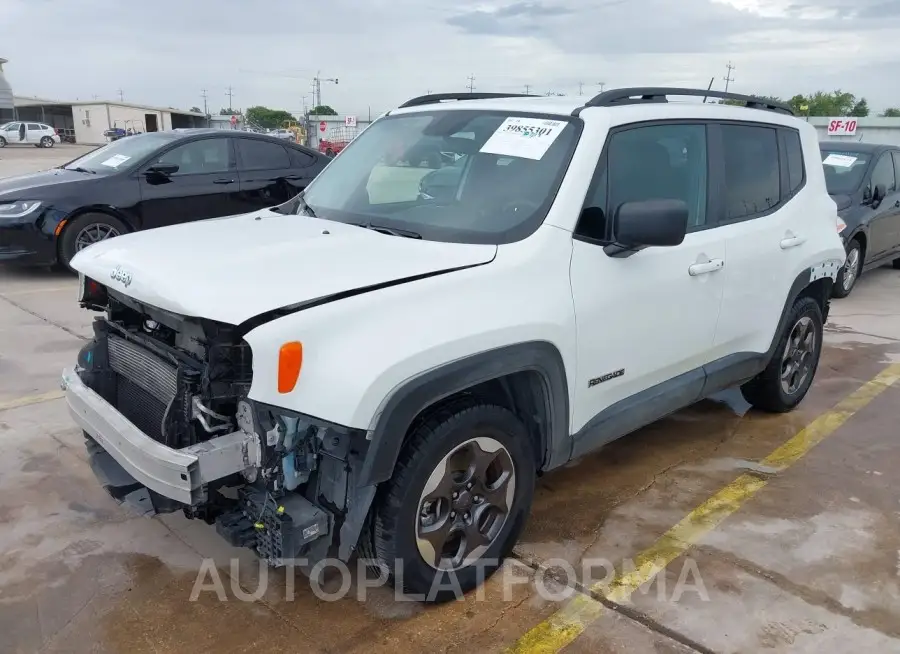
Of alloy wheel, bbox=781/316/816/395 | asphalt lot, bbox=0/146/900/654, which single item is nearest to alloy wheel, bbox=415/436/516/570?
asphalt lot, bbox=0/146/900/654

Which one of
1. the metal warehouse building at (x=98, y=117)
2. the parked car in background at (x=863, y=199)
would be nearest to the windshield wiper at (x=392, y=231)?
the parked car in background at (x=863, y=199)

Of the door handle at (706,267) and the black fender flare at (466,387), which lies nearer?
the black fender flare at (466,387)

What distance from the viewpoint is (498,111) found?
142 inches

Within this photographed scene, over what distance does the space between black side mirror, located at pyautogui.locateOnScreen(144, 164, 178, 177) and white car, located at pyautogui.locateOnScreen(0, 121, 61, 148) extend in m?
47.7

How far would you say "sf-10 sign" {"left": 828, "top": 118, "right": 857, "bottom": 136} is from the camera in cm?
2784

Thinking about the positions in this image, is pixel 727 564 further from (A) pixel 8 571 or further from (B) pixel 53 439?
(B) pixel 53 439

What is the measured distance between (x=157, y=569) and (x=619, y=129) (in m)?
2.81

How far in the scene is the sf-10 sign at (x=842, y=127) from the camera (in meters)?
27.8

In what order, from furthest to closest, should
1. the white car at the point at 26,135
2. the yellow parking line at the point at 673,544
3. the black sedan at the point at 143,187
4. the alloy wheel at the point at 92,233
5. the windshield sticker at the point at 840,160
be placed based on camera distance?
the white car at the point at 26,135, the windshield sticker at the point at 840,160, the alloy wheel at the point at 92,233, the black sedan at the point at 143,187, the yellow parking line at the point at 673,544

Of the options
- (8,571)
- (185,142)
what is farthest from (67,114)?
(8,571)

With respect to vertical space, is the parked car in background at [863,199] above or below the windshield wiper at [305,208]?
below

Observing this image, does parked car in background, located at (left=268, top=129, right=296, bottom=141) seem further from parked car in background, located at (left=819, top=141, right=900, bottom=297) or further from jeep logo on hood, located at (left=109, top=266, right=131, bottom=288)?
jeep logo on hood, located at (left=109, top=266, right=131, bottom=288)

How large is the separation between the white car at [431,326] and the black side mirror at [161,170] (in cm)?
492

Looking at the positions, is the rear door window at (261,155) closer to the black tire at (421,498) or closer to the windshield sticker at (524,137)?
the windshield sticker at (524,137)
